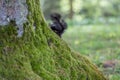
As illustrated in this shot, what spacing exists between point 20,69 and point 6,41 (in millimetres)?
429

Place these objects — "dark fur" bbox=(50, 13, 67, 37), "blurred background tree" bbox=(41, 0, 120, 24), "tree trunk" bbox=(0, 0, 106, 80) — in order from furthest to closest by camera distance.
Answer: "blurred background tree" bbox=(41, 0, 120, 24), "dark fur" bbox=(50, 13, 67, 37), "tree trunk" bbox=(0, 0, 106, 80)

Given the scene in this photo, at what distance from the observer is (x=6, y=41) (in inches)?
209

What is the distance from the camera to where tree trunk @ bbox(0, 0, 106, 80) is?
522 cm

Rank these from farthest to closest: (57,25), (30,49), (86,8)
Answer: (86,8), (57,25), (30,49)

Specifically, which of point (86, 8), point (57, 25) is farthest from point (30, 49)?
point (86, 8)

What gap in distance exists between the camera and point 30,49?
5508 mm

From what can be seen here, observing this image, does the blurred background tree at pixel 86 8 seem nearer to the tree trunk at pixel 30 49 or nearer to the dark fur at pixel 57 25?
the dark fur at pixel 57 25

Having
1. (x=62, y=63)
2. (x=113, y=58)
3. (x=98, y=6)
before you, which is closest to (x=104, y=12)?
(x=98, y=6)

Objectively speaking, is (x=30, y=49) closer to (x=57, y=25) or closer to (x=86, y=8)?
(x=57, y=25)

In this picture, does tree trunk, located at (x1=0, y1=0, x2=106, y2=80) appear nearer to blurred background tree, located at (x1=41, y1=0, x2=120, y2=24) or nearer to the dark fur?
the dark fur

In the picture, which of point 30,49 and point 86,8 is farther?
point 86,8

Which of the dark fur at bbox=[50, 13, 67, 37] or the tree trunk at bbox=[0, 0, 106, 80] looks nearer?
the tree trunk at bbox=[0, 0, 106, 80]

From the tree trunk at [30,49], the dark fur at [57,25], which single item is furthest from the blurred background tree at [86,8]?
the tree trunk at [30,49]

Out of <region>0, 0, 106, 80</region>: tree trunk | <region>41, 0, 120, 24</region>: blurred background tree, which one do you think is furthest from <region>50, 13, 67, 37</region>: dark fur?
<region>41, 0, 120, 24</region>: blurred background tree
